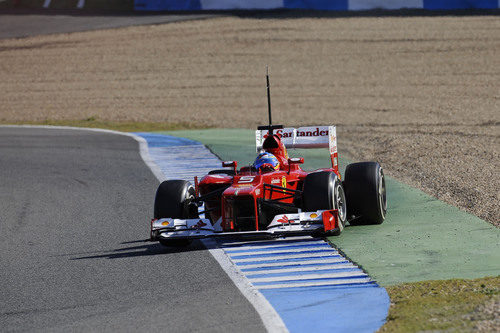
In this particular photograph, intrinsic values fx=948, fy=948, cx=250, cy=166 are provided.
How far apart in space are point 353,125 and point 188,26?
14480 millimetres

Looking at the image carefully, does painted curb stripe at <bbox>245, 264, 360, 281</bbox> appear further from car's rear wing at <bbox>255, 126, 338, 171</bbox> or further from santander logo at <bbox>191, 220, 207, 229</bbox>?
car's rear wing at <bbox>255, 126, 338, 171</bbox>

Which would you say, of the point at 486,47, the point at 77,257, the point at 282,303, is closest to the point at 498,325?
the point at 282,303

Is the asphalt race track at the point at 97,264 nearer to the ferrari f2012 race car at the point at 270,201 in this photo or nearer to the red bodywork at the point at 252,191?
the ferrari f2012 race car at the point at 270,201

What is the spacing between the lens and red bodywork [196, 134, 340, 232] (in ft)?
35.0

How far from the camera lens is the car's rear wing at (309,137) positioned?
491 inches

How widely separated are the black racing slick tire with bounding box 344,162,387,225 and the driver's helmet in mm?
893

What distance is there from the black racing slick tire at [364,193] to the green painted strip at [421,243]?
0.15 m

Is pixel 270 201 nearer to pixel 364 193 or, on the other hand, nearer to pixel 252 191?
pixel 252 191

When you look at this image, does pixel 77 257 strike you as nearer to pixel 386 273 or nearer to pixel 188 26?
pixel 386 273

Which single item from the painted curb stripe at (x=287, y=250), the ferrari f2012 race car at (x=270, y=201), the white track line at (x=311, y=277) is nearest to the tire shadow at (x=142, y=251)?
the ferrari f2012 race car at (x=270, y=201)

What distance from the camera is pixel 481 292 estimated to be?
25.4 ft

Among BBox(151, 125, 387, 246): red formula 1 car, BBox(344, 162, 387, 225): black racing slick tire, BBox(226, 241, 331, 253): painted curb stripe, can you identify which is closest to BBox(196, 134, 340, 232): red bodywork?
BBox(151, 125, 387, 246): red formula 1 car

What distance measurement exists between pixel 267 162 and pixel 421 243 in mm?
2296

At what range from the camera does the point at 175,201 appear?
442 inches
